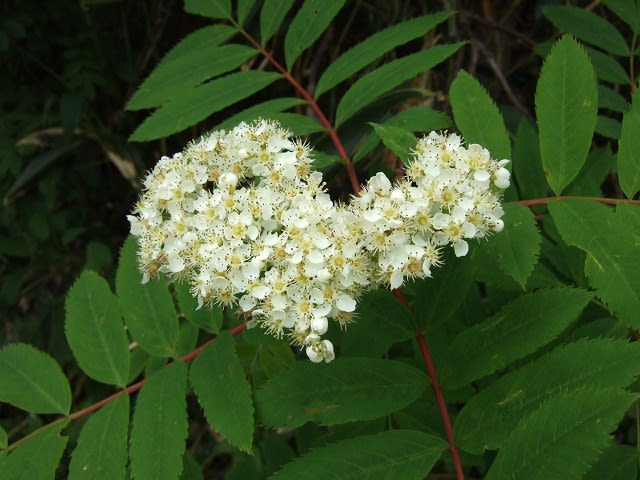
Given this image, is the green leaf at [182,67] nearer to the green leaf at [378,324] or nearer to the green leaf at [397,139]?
the green leaf at [397,139]

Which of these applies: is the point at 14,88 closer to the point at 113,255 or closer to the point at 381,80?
the point at 113,255

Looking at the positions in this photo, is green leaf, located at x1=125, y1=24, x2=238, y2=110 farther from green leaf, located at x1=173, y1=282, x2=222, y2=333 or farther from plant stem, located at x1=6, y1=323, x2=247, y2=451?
plant stem, located at x1=6, y1=323, x2=247, y2=451

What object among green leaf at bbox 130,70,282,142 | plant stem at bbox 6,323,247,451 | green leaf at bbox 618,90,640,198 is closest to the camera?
green leaf at bbox 618,90,640,198

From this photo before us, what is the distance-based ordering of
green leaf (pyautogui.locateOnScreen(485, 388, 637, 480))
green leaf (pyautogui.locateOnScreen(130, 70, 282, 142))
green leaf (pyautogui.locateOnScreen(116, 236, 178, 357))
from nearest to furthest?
1. green leaf (pyautogui.locateOnScreen(485, 388, 637, 480))
2. green leaf (pyautogui.locateOnScreen(116, 236, 178, 357))
3. green leaf (pyautogui.locateOnScreen(130, 70, 282, 142))

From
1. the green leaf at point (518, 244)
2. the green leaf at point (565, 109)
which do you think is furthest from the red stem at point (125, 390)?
the green leaf at point (565, 109)

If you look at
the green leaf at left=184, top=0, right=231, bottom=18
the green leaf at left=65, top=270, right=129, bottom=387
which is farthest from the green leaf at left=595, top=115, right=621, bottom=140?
the green leaf at left=65, top=270, right=129, bottom=387
